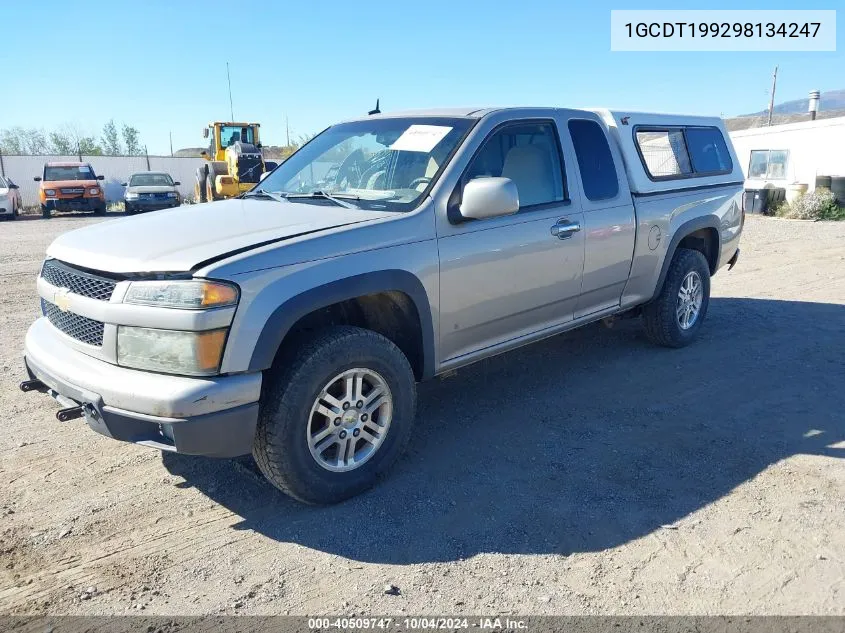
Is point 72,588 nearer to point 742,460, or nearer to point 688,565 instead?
point 688,565

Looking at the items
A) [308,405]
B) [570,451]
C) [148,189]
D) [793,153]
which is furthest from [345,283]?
[148,189]

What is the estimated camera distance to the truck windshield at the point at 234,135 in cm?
2150

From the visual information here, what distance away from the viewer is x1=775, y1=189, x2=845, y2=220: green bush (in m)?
17.7

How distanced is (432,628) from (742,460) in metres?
2.22

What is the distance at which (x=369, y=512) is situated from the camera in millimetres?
3326

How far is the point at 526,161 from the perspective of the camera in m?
4.36

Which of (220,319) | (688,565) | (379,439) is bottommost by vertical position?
(688,565)

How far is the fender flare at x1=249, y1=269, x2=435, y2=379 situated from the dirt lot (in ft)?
2.69

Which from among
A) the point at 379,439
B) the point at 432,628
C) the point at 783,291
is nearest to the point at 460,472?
the point at 379,439

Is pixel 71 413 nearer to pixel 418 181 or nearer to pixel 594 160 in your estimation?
pixel 418 181

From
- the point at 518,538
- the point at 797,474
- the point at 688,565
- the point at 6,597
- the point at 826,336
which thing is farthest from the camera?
the point at 826,336

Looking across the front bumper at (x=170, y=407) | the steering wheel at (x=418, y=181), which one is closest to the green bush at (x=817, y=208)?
the steering wheel at (x=418, y=181)

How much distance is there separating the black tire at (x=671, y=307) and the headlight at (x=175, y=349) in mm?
4020

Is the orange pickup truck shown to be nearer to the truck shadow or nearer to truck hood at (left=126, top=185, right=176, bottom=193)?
truck hood at (left=126, top=185, right=176, bottom=193)
